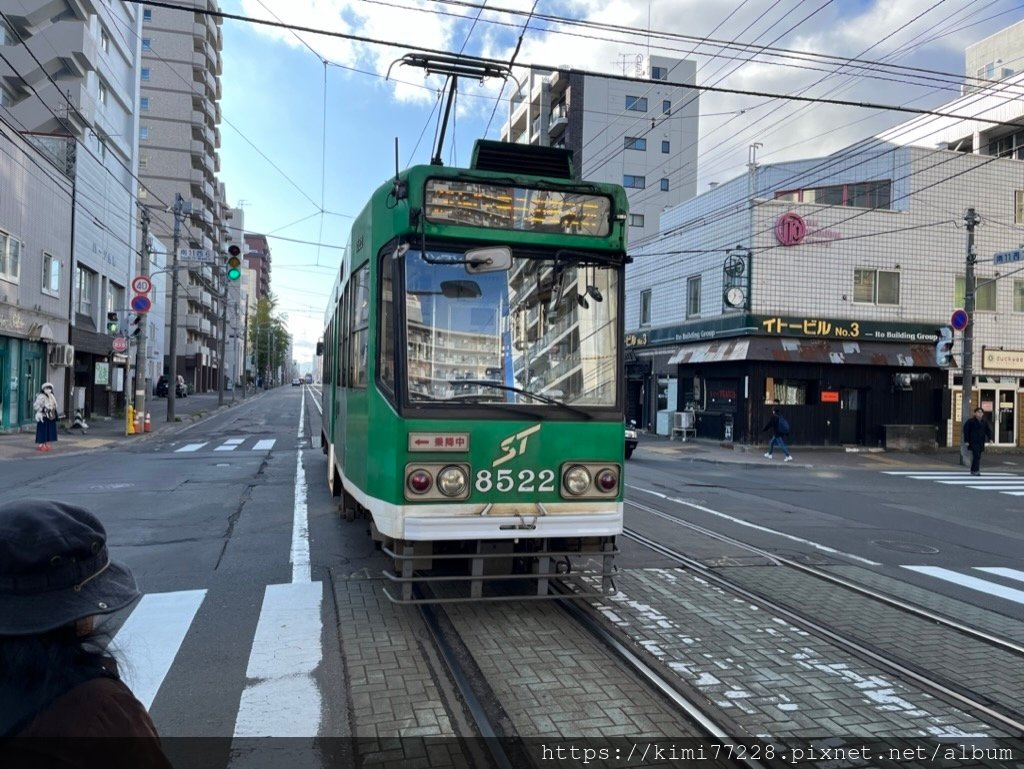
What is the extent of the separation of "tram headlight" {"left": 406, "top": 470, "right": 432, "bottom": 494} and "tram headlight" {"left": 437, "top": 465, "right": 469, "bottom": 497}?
9cm

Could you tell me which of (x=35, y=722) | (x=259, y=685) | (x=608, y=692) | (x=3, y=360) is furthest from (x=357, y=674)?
(x=3, y=360)

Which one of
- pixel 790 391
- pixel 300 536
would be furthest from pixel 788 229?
pixel 300 536

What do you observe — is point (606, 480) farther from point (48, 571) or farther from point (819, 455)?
point (819, 455)

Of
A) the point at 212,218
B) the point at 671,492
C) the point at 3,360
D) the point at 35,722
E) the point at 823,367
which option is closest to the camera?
the point at 35,722

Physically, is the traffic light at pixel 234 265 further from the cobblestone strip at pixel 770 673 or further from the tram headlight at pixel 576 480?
the cobblestone strip at pixel 770 673

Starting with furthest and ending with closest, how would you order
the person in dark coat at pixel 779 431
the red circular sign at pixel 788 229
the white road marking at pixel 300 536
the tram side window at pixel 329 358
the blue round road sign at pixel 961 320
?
the red circular sign at pixel 788 229
the blue round road sign at pixel 961 320
the person in dark coat at pixel 779 431
the tram side window at pixel 329 358
the white road marking at pixel 300 536

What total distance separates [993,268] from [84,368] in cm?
3737

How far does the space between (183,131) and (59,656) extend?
75387 millimetres

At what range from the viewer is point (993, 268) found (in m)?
29.5

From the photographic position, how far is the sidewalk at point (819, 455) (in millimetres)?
23516

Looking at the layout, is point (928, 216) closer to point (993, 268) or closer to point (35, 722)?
point (993, 268)

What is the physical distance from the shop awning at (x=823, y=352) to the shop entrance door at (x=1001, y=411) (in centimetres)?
358

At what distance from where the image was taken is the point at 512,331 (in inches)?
236

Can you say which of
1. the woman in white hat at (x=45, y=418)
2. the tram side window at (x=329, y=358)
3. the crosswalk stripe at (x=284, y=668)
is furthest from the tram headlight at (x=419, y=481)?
the woman in white hat at (x=45, y=418)
